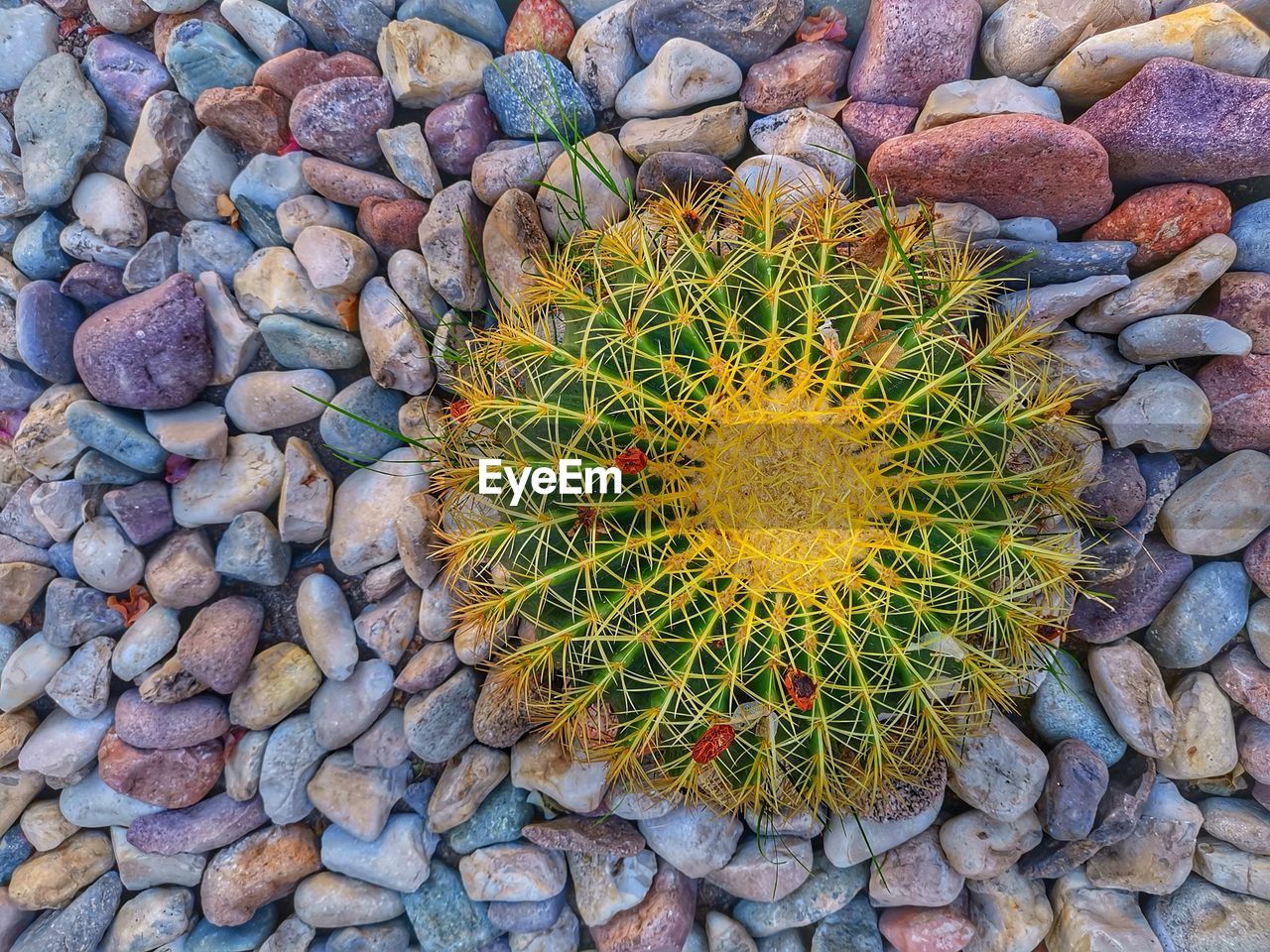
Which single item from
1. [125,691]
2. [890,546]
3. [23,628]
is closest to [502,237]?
[890,546]

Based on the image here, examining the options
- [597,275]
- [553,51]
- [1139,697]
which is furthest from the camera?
[553,51]

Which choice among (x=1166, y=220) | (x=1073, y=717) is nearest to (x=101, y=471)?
(x=1073, y=717)

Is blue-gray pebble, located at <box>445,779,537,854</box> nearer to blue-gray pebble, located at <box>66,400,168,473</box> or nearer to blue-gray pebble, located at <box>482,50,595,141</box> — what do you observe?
blue-gray pebble, located at <box>66,400,168,473</box>

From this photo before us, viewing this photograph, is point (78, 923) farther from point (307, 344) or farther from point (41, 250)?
point (41, 250)

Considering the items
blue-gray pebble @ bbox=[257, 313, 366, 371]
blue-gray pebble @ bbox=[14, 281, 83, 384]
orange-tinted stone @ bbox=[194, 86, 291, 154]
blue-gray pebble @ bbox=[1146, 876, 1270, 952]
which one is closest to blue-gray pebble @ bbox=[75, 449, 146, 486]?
blue-gray pebble @ bbox=[14, 281, 83, 384]

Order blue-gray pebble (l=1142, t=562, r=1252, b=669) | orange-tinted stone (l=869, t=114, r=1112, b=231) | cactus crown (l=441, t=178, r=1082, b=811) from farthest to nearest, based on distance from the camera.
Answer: blue-gray pebble (l=1142, t=562, r=1252, b=669)
orange-tinted stone (l=869, t=114, r=1112, b=231)
cactus crown (l=441, t=178, r=1082, b=811)

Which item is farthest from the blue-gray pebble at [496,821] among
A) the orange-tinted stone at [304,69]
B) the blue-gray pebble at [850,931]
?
the orange-tinted stone at [304,69]

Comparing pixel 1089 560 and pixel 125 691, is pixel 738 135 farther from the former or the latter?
pixel 125 691
